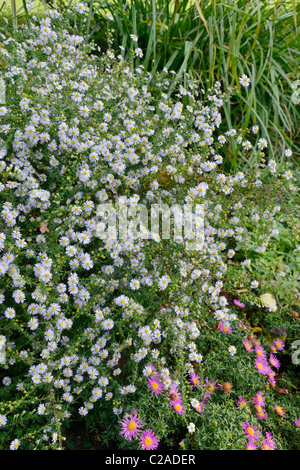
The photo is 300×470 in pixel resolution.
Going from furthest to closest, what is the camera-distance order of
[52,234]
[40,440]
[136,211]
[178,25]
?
[178,25]
[136,211]
[52,234]
[40,440]

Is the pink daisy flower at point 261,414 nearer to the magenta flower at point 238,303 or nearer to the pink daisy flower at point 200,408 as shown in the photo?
the pink daisy flower at point 200,408

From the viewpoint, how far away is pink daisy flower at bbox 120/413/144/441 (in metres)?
1.69

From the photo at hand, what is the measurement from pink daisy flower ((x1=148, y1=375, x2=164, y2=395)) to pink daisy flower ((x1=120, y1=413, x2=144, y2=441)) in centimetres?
15

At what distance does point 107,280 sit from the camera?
2.01 metres

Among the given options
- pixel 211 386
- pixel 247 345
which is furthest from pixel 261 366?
pixel 211 386

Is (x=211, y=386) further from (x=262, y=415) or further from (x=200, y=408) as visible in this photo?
(x=262, y=415)

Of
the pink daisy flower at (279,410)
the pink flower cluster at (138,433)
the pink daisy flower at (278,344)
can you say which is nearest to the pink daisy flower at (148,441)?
the pink flower cluster at (138,433)

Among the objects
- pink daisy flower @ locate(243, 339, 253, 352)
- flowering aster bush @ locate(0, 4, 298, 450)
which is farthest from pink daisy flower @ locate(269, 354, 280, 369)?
pink daisy flower @ locate(243, 339, 253, 352)

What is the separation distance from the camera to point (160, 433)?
1.77 metres

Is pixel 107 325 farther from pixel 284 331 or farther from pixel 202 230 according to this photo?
pixel 284 331

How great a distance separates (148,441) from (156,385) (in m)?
0.24

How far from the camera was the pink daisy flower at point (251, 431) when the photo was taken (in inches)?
70.4

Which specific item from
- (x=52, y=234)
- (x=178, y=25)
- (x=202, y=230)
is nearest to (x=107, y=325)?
(x=52, y=234)

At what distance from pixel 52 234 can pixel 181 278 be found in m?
0.76
